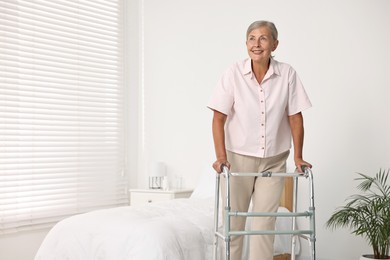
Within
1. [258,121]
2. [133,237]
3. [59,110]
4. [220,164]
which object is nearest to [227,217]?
[220,164]

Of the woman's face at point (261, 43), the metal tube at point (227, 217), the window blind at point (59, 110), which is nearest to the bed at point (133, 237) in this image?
the metal tube at point (227, 217)

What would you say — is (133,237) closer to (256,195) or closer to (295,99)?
(256,195)

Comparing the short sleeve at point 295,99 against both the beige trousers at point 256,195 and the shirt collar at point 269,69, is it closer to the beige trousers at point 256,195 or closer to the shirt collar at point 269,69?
the shirt collar at point 269,69

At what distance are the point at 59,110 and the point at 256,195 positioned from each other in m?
2.99

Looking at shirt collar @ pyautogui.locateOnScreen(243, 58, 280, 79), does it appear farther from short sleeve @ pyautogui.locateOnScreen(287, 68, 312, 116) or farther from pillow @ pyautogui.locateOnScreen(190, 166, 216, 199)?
pillow @ pyautogui.locateOnScreen(190, 166, 216, 199)

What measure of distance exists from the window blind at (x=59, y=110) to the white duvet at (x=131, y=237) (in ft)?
4.79

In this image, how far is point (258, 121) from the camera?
315cm

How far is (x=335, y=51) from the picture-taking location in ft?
16.4

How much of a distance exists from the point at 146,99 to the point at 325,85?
208cm

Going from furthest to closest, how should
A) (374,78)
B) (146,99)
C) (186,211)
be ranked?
1. (146,99)
2. (374,78)
3. (186,211)

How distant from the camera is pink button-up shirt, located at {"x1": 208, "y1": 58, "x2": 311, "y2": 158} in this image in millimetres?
3127

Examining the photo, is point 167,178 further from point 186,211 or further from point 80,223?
point 80,223

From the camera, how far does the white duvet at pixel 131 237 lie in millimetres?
3463

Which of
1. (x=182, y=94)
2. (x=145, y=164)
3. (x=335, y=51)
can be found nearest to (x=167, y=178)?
(x=145, y=164)
